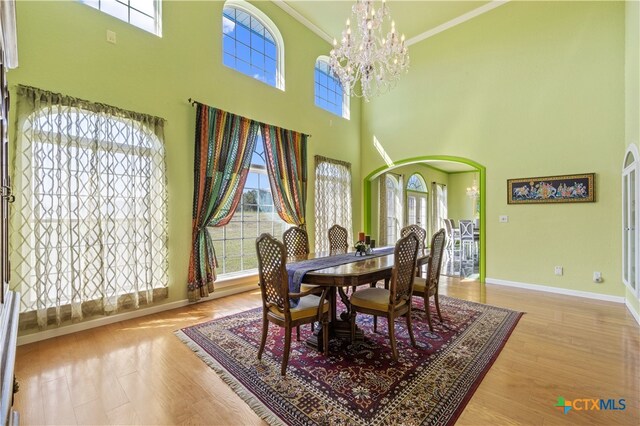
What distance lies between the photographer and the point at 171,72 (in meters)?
3.76

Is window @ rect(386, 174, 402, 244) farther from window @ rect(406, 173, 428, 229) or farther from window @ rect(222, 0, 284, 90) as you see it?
window @ rect(222, 0, 284, 90)

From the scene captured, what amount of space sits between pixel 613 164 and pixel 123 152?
6590mm

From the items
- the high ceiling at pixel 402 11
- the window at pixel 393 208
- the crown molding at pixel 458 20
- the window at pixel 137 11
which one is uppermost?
the high ceiling at pixel 402 11

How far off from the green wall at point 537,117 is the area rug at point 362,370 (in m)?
2.08

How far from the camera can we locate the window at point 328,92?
6102mm

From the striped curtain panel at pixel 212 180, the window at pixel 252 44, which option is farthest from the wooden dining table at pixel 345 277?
the window at pixel 252 44

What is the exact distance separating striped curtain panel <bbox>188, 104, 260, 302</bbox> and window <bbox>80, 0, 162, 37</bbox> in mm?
1105

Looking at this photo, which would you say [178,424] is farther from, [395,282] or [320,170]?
[320,170]

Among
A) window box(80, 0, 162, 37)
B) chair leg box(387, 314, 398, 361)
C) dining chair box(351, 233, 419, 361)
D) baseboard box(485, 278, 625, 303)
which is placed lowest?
baseboard box(485, 278, 625, 303)

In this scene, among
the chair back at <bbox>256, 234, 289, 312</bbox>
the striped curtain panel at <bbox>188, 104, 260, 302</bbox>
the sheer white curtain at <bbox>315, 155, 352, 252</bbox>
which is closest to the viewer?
the chair back at <bbox>256, 234, 289, 312</bbox>

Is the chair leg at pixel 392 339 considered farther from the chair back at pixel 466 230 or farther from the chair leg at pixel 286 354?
the chair back at pixel 466 230

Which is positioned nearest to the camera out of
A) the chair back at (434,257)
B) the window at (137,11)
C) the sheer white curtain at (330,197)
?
the chair back at (434,257)

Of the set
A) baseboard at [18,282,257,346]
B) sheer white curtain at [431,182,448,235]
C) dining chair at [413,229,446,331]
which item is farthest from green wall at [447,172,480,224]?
baseboard at [18,282,257,346]

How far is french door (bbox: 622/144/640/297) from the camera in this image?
322cm
